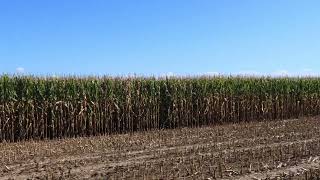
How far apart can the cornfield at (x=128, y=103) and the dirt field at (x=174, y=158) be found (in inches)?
151

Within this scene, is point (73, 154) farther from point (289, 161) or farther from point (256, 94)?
point (256, 94)

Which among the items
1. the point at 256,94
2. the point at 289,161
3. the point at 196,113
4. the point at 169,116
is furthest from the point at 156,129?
the point at 289,161

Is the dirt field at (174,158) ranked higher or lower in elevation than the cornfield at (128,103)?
lower

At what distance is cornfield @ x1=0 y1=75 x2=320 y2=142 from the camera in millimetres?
22127

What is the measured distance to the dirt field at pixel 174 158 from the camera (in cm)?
1118

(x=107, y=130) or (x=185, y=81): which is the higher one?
(x=185, y=81)

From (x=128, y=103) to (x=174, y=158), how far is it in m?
12.0

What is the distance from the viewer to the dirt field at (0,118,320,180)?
11.2 meters

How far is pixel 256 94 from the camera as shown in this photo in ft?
105

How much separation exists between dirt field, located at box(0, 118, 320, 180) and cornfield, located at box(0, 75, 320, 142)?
3824 mm

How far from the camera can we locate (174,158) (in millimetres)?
13469

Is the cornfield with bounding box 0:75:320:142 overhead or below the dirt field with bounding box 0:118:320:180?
overhead

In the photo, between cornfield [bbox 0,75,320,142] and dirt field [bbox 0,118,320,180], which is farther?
cornfield [bbox 0,75,320,142]

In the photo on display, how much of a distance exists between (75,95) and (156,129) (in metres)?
4.45
